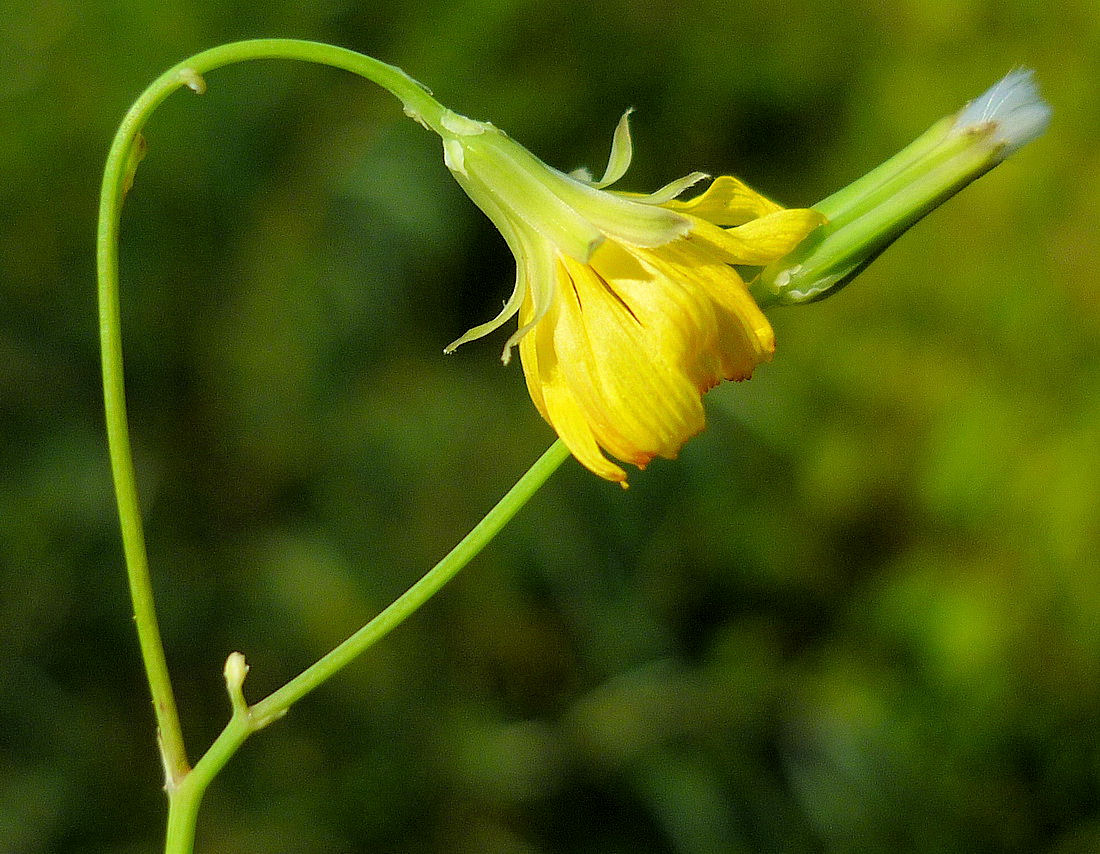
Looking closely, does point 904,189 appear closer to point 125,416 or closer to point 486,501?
point 125,416

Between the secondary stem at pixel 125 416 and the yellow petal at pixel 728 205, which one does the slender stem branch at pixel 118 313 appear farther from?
the yellow petal at pixel 728 205

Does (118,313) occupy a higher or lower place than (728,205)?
higher

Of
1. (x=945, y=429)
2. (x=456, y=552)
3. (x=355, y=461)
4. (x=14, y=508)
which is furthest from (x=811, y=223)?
(x=945, y=429)

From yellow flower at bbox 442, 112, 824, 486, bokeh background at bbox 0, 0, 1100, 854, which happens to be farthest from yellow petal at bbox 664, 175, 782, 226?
bokeh background at bbox 0, 0, 1100, 854

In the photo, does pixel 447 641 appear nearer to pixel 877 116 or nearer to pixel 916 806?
pixel 916 806

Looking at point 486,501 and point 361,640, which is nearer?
point 361,640

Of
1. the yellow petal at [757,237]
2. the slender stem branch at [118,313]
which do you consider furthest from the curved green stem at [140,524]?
the yellow petal at [757,237]

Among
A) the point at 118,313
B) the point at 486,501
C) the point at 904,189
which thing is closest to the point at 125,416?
the point at 118,313

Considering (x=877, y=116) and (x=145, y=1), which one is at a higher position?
(x=145, y=1)
